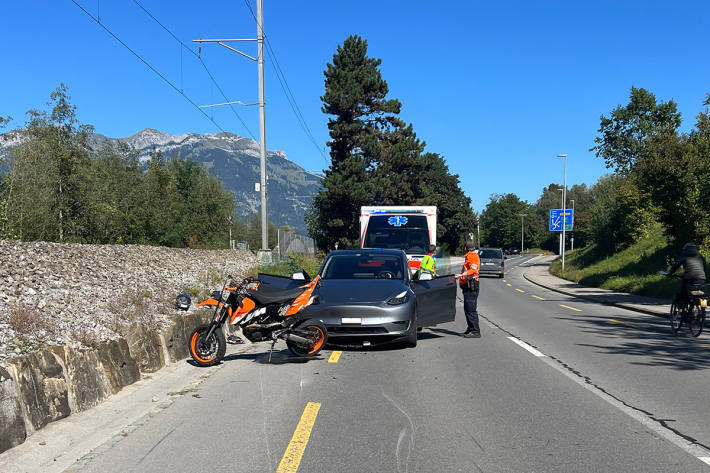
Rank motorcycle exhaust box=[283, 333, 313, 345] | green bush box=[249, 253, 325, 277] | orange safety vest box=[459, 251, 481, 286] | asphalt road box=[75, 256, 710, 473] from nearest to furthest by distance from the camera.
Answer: asphalt road box=[75, 256, 710, 473], motorcycle exhaust box=[283, 333, 313, 345], orange safety vest box=[459, 251, 481, 286], green bush box=[249, 253, 325, 277]

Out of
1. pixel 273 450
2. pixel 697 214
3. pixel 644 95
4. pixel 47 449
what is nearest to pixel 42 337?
pixel 47 449

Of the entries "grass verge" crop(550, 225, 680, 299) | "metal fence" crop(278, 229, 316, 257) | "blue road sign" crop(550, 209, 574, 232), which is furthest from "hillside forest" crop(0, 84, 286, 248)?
"blue road sign" crop(550, 209, 574, 232)

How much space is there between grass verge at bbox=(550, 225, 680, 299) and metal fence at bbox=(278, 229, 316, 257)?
51.9ft

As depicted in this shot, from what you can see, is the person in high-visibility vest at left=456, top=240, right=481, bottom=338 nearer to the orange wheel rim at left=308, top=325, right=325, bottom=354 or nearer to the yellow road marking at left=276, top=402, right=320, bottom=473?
the orange wheel rim at left=308, top=325, right=325, bottom=354

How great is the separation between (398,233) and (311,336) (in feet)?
40.6

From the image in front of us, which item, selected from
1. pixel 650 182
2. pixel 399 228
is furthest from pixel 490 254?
pixel 399 228

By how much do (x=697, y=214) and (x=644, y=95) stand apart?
160 ft

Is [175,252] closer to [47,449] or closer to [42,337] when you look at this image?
[42,337]

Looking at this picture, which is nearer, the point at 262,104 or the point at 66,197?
the point at 262,104

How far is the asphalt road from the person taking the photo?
14.9ft

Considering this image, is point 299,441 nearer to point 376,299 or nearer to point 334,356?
point 334,356

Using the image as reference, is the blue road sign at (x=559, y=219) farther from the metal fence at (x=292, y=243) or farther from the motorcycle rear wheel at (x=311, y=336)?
the motorcycle rear wheel at (x=311, y=336)

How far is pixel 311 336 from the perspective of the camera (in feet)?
29.1

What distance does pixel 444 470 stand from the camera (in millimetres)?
4320
